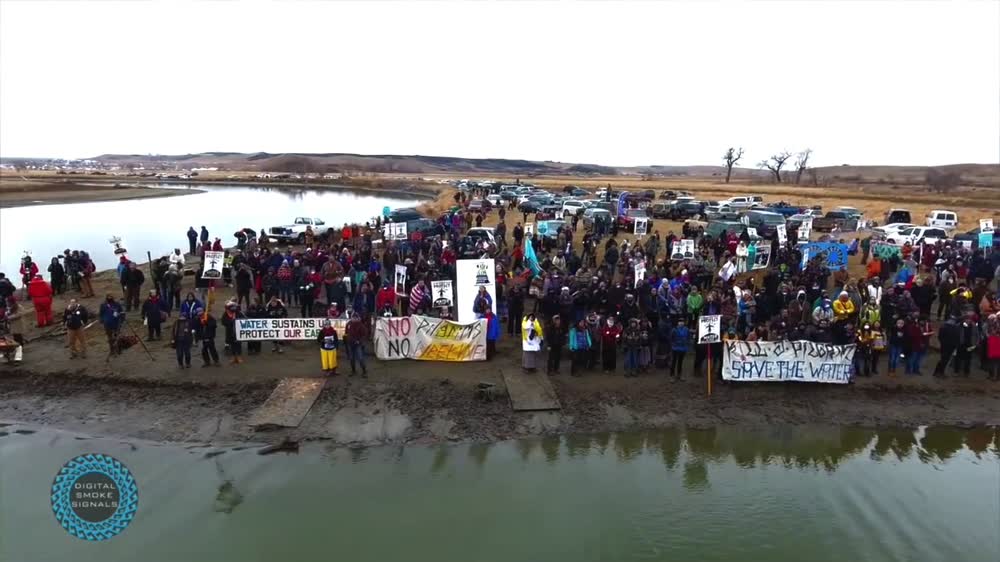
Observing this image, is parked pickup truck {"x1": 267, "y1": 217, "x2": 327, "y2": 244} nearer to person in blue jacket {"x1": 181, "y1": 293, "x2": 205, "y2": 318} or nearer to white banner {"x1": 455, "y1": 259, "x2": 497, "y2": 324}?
white banner {"x1": 455, "y1": 259, "x2": 497, "y2": 324}

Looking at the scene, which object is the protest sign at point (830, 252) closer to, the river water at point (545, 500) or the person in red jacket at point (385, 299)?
the river water at point (545, 500)

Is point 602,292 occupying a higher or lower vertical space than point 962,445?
higher

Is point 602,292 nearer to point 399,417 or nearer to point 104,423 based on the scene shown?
point 399,417

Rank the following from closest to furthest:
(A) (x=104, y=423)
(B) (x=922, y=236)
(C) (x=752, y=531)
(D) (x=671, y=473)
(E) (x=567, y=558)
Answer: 1. (E) (x=567, y=558)
2. (C) (x=752, y=531)
3. (D) (x=671, y=473)
4. (A) (x=104, y=423)
5. (B) (x=922, y=236)

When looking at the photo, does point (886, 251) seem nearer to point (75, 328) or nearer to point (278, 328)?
point (278, 328)

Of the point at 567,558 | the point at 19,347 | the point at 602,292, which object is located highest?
the point at 602,292

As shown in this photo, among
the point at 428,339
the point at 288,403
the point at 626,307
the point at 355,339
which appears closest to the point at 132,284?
the point at 288,403

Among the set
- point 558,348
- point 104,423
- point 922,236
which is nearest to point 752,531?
point 558,348

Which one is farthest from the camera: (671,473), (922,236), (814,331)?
(922,236)
